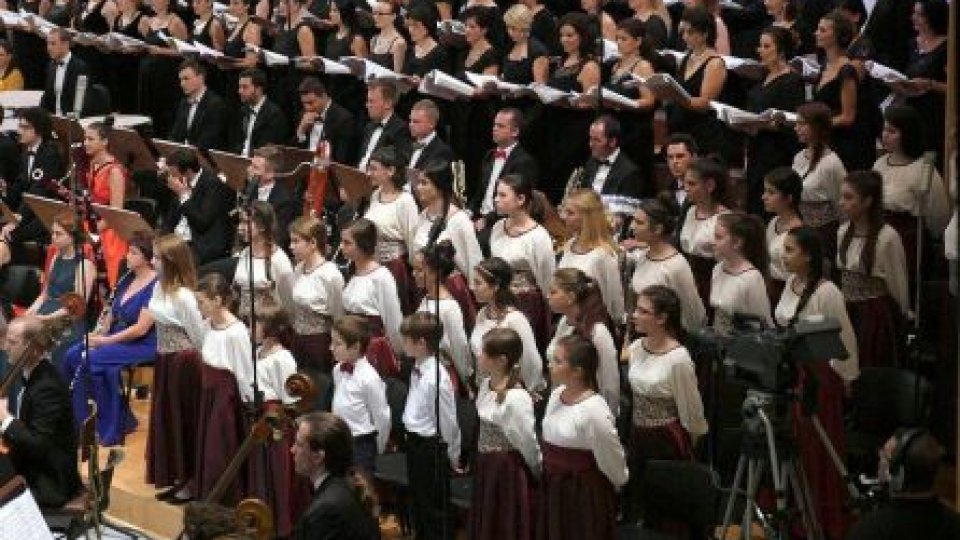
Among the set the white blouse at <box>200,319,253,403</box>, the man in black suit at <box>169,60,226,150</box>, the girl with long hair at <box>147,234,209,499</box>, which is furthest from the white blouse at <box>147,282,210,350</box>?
the man in black suit at <box>169,60,226,150</box>

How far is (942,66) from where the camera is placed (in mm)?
9617

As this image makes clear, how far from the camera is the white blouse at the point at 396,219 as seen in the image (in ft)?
32.8

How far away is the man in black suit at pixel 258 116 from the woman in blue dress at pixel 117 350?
7.33ft

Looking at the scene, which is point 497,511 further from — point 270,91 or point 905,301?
point 270,91

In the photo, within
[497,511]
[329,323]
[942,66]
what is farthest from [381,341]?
[942,66]

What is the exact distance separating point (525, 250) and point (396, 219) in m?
1.02

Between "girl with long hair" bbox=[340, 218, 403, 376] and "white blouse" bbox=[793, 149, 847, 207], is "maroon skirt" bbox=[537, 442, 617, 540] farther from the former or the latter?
"white blouse" bbox=[793, 149, 847, 207]

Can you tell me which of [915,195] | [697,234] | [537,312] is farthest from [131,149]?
[915,195]

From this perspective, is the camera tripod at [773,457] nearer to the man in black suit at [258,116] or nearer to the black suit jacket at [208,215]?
the black suit jacket at [208,215]

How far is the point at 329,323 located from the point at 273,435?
1972 millimetres

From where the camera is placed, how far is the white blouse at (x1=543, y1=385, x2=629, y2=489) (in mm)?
7426

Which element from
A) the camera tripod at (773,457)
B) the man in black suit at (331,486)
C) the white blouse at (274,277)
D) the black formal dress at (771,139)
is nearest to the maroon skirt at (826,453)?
the camera tripod at (773,457)

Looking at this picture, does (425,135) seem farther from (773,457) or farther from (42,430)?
(773,457)

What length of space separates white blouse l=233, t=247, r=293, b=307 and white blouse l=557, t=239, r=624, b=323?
5.00 feet
